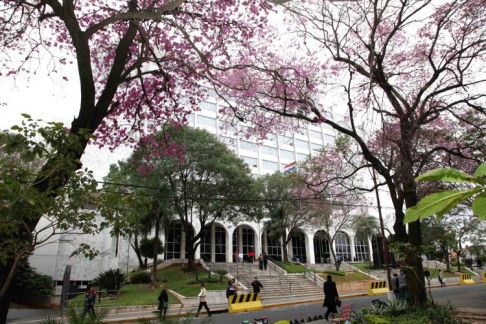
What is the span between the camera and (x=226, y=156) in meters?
26.2

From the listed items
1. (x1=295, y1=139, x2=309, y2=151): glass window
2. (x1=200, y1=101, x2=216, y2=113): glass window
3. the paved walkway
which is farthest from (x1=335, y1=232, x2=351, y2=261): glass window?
the paved walkway

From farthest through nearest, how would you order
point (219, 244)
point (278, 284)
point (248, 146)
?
point (248, 146)
point (219, 244)
point (278, 284)

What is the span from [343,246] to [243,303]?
121ft

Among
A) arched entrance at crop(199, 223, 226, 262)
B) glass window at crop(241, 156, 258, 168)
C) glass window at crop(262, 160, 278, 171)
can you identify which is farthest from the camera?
glass window at crop(262, 160, 278, 171)

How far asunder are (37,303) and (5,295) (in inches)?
829

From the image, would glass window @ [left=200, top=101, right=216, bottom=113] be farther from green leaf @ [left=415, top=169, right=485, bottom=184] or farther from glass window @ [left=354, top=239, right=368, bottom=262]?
green leaf @ [left=415, top=169, right=485, bottom=184]

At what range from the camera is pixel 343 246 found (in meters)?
49.7

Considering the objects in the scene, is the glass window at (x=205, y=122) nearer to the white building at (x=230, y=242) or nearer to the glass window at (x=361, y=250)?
the white building at (x=230, y=242)

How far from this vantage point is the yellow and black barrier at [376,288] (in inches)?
880

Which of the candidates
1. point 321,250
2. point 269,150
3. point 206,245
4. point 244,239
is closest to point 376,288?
point 206,245

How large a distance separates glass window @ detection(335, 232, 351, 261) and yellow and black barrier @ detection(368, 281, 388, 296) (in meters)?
25.3

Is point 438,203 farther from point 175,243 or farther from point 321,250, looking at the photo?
point 321,250

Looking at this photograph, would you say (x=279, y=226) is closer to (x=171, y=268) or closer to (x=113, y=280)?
(x=171, y=268)

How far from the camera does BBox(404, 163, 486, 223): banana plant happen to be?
1.27 metres
